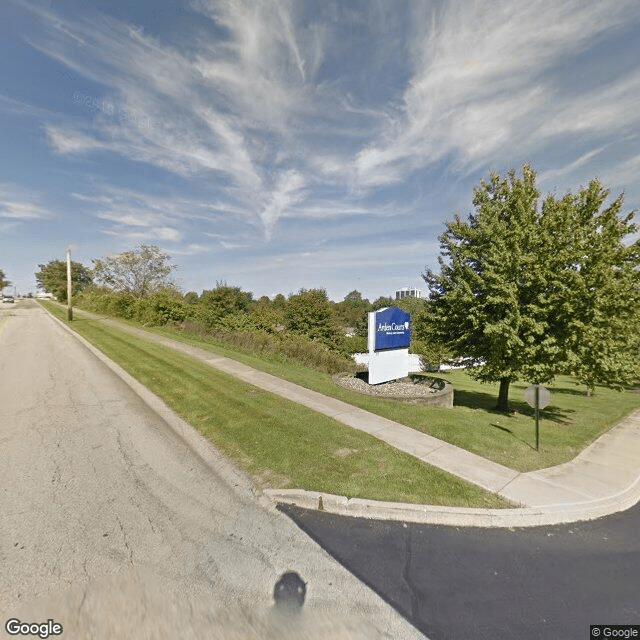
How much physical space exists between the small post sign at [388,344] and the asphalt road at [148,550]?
6960 mm

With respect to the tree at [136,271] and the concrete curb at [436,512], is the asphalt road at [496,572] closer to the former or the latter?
the concrete curb at [436,512]

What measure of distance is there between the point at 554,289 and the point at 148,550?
1084cm

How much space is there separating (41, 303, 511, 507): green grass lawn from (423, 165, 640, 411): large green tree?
16.7 ft

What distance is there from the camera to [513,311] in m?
9.14

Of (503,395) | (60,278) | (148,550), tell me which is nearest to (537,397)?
(503,395)

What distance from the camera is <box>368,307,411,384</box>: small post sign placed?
37.7 feet

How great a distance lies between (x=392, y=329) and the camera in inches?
487

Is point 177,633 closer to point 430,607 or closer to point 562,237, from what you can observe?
point 430,607

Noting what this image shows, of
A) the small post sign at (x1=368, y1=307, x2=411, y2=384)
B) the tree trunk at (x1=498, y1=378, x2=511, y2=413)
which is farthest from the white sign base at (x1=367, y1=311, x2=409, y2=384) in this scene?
the tree trunk at (x1=498, y1=378, x2=511, y2=413)

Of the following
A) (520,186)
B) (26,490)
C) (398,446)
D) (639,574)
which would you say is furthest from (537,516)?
(520,186)

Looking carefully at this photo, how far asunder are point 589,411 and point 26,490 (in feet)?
52.6

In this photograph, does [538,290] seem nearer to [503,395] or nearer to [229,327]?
[503,395]

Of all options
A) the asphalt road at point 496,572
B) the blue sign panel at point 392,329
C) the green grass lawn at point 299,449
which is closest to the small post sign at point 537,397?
the asphalt road at point 496,572

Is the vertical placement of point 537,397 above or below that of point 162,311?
below
